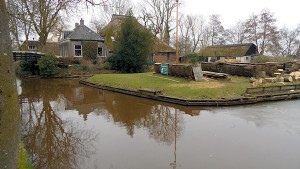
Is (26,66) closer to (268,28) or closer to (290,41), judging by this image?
(268,28)

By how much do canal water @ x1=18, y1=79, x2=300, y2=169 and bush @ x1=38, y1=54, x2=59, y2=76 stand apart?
1452 cm

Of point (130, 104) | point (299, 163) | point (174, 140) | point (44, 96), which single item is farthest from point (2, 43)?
point (44, 96)

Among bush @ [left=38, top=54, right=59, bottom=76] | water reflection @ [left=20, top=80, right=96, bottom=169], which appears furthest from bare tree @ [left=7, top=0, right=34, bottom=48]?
bush @ [left=38, top=54, right=59, bottom=76]

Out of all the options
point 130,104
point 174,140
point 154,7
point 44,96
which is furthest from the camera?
point 154,7

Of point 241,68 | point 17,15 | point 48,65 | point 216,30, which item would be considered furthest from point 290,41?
point 17,15

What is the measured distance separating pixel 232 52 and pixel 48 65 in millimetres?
28603

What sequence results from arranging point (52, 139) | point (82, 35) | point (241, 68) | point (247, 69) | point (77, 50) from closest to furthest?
point (52, 139) → point (247, 69) → point (241, 68) → point (77, 50) → point (82, 35)

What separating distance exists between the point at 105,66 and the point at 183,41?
3086 centimetres

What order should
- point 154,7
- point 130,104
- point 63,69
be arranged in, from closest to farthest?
point 130,104
point 63,69
point 154,7

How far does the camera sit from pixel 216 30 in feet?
180

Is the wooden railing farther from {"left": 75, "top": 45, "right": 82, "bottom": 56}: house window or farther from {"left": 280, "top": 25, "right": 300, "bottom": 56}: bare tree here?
{"left": 280, "top": 25, "right": 300, "bottom": 56}: bare tree

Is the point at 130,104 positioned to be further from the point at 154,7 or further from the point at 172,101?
the point at 154,7

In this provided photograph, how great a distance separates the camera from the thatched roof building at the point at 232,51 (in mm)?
38531

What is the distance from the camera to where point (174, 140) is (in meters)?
7.63
